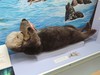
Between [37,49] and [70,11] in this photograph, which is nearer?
[37,49]

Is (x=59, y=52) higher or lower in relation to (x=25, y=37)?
lower

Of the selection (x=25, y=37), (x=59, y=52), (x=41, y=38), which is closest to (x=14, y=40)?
(x=25, y=37)

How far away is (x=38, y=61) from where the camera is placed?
1269 mm

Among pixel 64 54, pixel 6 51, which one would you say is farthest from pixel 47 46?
pixel 6 51

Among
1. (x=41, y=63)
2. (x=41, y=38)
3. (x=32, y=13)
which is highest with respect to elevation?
(x=32, y=13)

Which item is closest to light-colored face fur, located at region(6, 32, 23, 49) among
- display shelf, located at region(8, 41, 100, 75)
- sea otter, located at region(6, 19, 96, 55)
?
sea otter, located at region(6, 19, 96, 55)

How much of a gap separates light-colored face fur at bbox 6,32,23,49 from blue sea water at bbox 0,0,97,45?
0.15 ft

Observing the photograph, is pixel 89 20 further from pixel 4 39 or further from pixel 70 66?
pixel 4 39

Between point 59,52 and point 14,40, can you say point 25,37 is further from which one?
point 59,52

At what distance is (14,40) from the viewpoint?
114 cm

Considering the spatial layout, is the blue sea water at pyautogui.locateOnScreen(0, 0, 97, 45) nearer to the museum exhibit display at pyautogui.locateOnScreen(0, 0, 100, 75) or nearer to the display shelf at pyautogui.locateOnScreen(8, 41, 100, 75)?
the museum exhibit display at pyautogui.locateOnScreen(0, 0, 100, 75)

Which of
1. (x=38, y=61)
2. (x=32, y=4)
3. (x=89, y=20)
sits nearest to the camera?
(x=32, y=4)

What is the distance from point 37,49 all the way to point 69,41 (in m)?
0.32

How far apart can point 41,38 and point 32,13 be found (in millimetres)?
204
